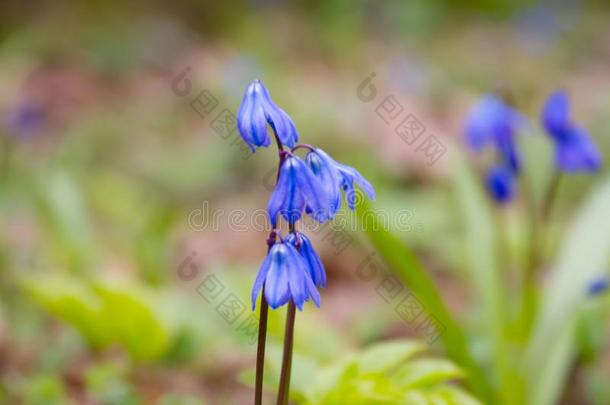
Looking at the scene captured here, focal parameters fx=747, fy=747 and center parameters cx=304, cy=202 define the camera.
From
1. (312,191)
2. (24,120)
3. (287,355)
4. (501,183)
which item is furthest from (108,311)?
(24,120)

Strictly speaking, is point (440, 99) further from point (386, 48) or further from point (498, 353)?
point (498, 353)

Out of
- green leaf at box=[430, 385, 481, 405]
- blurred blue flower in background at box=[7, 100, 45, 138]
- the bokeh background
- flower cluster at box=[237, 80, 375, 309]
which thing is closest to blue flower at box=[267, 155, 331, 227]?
flower cluster at box=[237, 80, 375, 309]

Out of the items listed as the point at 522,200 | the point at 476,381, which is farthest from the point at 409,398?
the point at 522,200

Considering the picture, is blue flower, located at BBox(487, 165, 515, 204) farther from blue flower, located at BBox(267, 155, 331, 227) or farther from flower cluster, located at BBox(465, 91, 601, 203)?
blue flower, located at BBox(267, 155, 331, 227)

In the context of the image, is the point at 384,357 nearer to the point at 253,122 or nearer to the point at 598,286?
the point at 253,122

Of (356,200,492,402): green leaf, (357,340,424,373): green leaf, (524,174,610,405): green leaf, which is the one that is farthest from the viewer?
(524,174,610,405): green leaf

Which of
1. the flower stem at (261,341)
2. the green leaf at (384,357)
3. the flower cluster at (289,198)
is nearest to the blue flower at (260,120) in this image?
the flower cluster at (289,198)
